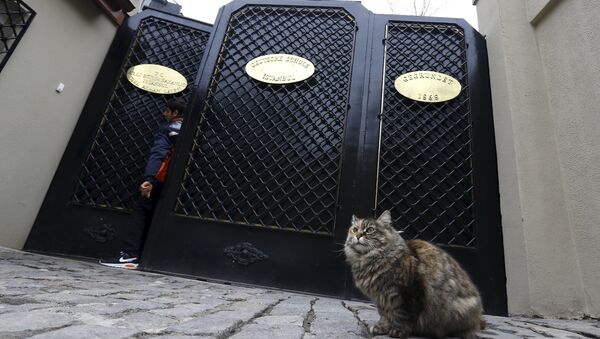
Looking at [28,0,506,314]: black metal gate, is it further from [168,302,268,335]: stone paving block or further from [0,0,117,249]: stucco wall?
[168,302,268,335]: stone paving block

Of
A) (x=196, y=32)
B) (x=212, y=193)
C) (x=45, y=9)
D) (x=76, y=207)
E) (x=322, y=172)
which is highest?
(x=196, y=32)

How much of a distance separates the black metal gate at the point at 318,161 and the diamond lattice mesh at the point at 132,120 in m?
0.03

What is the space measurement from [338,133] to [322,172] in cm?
54

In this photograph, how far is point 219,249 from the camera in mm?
3529

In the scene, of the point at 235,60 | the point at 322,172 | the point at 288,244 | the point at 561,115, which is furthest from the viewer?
the point at 235,60

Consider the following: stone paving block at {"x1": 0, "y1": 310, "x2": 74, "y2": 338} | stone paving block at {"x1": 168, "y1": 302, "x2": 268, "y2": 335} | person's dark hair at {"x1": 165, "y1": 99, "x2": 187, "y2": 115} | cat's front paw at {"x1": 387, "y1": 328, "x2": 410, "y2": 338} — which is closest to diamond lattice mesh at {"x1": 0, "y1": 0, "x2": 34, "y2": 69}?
person's dark hair at {"x1": 165, "y1": 99, "x2": 187, "y2": 115}

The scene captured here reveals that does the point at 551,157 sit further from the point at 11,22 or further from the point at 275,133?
the point at 11,22

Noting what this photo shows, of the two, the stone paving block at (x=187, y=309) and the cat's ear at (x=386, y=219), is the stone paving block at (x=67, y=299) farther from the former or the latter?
the cat's ear at (x=386, y=219)

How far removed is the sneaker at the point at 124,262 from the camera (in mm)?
3539

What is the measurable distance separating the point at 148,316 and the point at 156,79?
13.0 feet

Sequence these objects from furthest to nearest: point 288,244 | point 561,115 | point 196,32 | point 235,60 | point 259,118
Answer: point 196,32, point 235,60, point 259,118, point 288,244, point 561,115

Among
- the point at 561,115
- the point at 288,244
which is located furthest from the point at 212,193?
the point at 561,115

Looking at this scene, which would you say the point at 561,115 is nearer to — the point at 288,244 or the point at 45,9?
the point at 288,244

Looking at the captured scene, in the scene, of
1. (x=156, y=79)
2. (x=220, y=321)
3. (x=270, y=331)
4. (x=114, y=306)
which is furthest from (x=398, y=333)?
(x=156, y=79)
